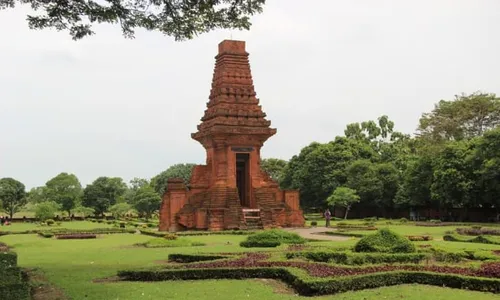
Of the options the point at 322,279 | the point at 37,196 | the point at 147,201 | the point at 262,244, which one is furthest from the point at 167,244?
the point at 37,196

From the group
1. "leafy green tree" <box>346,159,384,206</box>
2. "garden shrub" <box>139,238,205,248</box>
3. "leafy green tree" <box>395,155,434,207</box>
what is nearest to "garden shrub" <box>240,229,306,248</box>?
"garden shrub" <box>139,238,205,248</box>

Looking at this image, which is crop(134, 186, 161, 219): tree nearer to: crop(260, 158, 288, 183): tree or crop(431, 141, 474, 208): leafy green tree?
crop(260, 158, 288, 183): tree

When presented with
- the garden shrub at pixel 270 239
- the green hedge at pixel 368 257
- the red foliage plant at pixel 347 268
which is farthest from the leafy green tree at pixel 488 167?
the red foliage plant at pixel 347 268

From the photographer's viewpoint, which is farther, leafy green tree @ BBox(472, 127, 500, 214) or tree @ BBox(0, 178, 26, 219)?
tree @ BBox(0, 178, 26, 219)

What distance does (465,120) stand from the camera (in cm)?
4866

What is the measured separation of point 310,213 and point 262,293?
6086 centimetres

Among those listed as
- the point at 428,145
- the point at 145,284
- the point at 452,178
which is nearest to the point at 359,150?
the point at 428,145

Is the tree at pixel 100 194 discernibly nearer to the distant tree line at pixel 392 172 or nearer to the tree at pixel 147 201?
the distant tree line at pixel 392 172

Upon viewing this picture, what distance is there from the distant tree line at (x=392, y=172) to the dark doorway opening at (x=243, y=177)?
12.0 m

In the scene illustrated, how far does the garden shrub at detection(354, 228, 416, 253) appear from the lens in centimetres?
1445

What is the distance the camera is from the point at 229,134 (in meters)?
34.9

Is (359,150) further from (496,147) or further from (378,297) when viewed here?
(378,297)

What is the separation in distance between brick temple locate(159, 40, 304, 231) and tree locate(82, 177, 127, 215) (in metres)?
35.9

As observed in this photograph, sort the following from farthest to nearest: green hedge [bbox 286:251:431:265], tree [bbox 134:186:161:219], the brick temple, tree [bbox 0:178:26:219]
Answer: tree [bbox 0:178:26:219]
tree [bbox 134:186:161:219]
the brick temple
green hedge [bbox 286:251:431:265]
